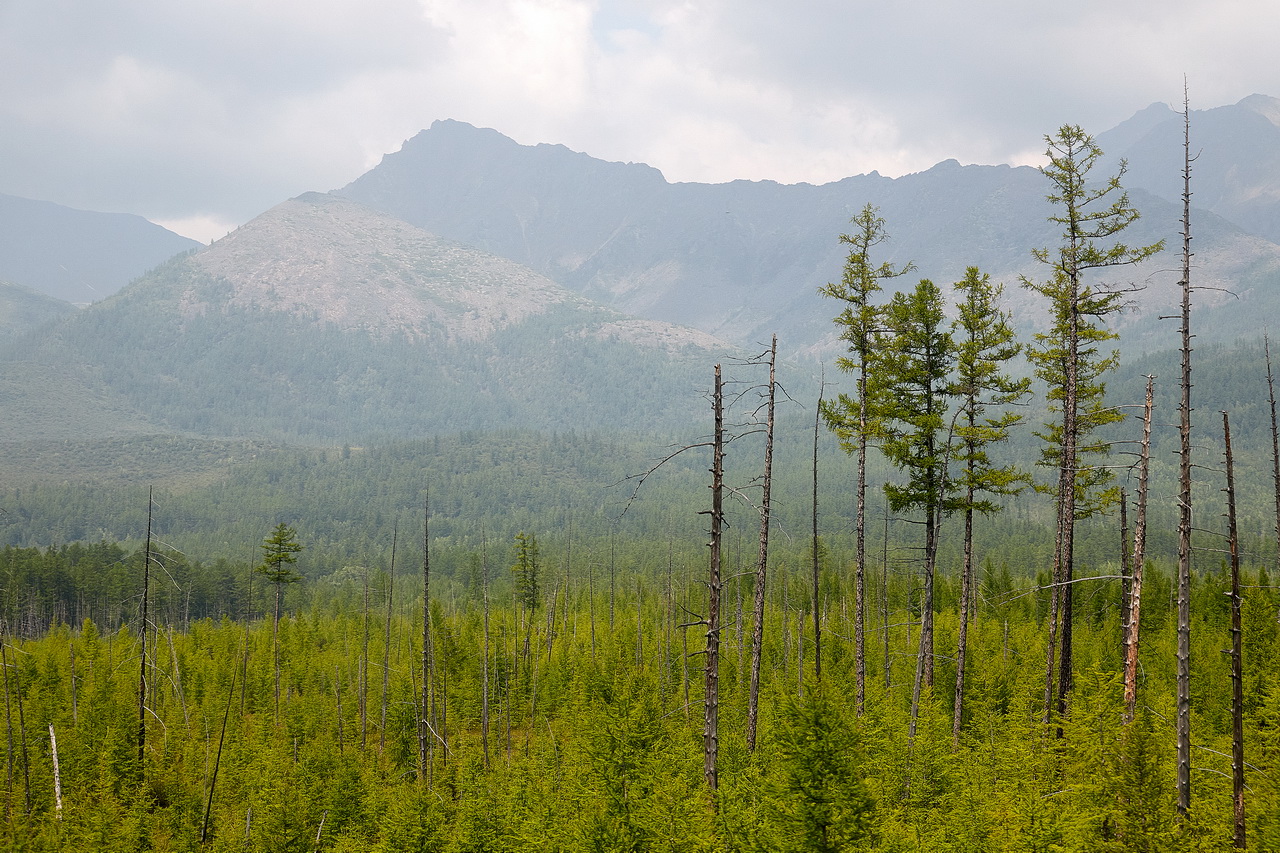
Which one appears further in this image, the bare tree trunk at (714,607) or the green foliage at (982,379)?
the green foliage at (982,379)

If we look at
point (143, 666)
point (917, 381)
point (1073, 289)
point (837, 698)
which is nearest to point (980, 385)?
point (917, 381)

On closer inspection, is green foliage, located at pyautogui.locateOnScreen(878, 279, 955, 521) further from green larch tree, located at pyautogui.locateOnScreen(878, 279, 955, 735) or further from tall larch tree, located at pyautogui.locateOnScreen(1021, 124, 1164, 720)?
tall larch tree, located at pyautogui.locateOnScreen(1021, 124, 1164, 720)

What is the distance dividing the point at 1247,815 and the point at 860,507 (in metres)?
11.8

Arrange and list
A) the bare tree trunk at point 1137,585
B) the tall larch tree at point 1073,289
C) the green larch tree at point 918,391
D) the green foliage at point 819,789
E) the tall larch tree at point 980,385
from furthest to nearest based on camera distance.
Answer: the green larch tree at point 918,391
the tall larch tree at point 980,385
the tall larch tree at point 1073,289
the bare tree trunk at point 1137,585
the green foliage at point 819,789

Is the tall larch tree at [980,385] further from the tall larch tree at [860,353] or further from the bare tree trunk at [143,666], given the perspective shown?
the bare tree trunk at [143,666]

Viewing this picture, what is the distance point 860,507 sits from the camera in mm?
24625

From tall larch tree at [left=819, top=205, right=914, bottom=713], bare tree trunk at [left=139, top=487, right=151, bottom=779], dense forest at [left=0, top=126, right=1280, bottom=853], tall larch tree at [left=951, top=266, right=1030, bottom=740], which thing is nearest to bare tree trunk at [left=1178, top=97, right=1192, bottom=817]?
dense forest at [left=0, top=126, right=1280, bottom=853]

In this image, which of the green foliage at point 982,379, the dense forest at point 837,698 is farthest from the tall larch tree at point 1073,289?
the green foliage at point 982,379

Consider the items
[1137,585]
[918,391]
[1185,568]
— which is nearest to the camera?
[1185,568]

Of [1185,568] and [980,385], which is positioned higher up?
[980,385]

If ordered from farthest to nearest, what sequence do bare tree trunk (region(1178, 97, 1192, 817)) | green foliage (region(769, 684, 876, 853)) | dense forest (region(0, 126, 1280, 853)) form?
dense forest (region(0, 126, 1280, 853))
bare tree trunk (region(1178, 97, 1192, 817))
green foliage (region(769, 684, 876, 853))

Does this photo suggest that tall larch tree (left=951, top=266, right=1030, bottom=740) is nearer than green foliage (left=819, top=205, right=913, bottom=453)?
Yes

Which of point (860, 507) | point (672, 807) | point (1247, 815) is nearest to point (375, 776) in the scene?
point (672, 807)

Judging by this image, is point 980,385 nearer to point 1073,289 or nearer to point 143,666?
point 1073,289
